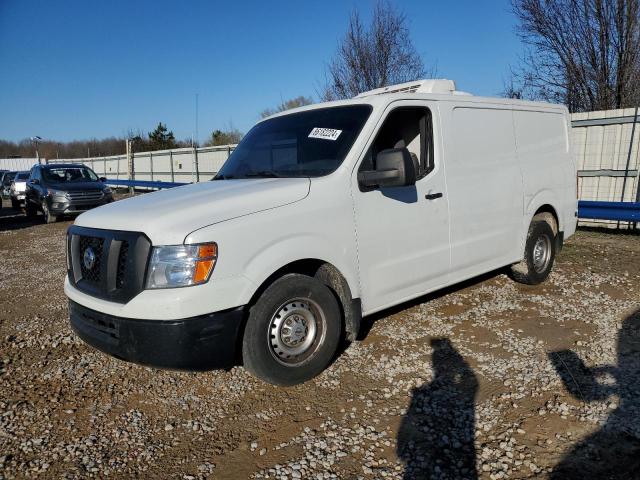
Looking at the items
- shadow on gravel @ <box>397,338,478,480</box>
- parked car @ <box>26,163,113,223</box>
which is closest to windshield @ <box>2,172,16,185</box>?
parked car @ <box>26,163,113,223</box>

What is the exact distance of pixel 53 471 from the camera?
259 centimetres

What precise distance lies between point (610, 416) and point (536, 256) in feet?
9.97

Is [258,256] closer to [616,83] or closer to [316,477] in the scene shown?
[316,477]

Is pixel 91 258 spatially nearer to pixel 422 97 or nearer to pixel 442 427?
pixel 442 427

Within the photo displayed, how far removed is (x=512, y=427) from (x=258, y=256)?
191cm

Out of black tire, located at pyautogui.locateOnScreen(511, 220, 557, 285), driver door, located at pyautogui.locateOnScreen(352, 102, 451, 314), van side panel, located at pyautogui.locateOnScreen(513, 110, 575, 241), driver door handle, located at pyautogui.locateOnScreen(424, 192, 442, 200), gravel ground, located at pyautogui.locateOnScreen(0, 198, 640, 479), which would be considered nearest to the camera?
gravel ground, located at pyautogui.locateOnScreen(0, 198, 640, 479)

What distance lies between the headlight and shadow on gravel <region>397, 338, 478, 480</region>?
158 centimetres

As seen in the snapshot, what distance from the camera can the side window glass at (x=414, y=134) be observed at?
4.07 meters

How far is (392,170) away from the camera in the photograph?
11.3ft

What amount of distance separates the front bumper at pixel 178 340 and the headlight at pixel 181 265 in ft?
0.78

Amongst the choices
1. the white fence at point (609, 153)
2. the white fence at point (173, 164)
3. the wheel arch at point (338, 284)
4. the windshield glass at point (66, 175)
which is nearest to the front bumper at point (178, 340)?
the wheel arch at point (338, 284)

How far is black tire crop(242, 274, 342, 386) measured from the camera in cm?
309

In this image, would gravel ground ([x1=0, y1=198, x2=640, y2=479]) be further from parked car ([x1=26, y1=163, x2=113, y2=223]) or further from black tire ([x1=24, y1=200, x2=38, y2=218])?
black tire ([x1=24, y1=200, x2=38, y2=218])

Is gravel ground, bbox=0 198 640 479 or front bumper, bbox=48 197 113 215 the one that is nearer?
gravel ground, bbox=0 198 640 479
